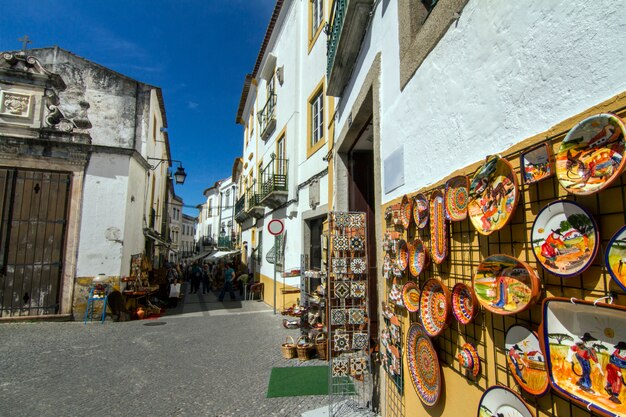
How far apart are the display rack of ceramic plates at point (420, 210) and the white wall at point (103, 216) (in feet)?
30.4

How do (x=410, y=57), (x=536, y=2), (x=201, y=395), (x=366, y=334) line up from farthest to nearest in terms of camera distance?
(x=201, y=395) < (x=366, y=334) < (x=410, y=57) < (x=536, y=2)

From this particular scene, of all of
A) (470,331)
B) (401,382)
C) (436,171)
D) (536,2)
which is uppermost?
(536,2)

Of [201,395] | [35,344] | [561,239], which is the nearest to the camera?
[561,239]

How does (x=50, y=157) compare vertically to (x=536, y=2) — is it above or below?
above

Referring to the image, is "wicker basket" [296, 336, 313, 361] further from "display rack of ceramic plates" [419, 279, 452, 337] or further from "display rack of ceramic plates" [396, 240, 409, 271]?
"display rack of ceramic plates" [419, 279, 452, 337]

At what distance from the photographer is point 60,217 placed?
919 centimetres

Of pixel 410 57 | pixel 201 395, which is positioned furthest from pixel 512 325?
pixel 201 395

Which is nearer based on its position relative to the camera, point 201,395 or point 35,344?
point 201,395

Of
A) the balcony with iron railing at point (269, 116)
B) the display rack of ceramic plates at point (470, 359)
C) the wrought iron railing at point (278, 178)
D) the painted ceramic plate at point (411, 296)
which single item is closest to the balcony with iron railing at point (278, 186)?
the wrought iron railing at point (278, 178)

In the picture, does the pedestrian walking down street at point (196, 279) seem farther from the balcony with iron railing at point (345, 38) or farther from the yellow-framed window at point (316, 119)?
the balcony with iron railing at point (345, 38)

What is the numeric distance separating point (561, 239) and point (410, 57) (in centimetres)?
205

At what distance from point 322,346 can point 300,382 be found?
1.00 meters

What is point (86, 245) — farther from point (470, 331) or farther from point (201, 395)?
point (470, 331)

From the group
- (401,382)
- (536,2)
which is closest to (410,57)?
(536,2)
